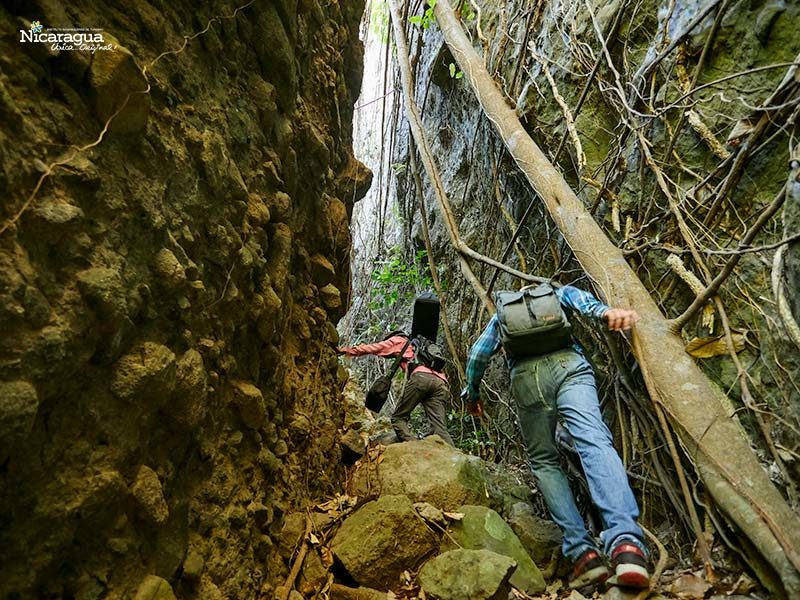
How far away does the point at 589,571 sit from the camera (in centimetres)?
202

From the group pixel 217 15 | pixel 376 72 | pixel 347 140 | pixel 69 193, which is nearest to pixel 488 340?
pixel 347 140

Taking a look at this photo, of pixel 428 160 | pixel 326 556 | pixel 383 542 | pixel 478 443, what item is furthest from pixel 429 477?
pixel 428 160

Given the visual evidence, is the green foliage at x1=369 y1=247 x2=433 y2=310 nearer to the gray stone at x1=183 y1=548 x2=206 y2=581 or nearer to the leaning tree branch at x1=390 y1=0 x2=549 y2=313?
the leaning tree branch at x1=390 y1=0 x2=549 y2=313

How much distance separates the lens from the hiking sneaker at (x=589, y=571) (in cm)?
200

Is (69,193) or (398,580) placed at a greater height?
(69,193)

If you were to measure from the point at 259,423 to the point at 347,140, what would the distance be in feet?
6.88

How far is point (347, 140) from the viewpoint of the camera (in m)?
3.17

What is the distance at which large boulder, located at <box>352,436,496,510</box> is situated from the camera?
2381 mm

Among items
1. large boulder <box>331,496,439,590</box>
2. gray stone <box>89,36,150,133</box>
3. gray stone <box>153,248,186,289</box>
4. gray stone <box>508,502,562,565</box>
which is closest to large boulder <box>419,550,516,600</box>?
large boulder <box>331,496,439,590</box>

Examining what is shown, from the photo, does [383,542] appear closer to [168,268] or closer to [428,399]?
[168,268]

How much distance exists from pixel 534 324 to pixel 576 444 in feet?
1.93

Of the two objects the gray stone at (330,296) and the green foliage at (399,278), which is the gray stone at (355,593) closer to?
the gray stone at (330,296)

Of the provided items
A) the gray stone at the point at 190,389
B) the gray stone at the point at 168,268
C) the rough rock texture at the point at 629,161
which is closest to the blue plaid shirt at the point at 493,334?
the rough rock texture at the point at 629,161

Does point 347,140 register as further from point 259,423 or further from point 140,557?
point 140,557
